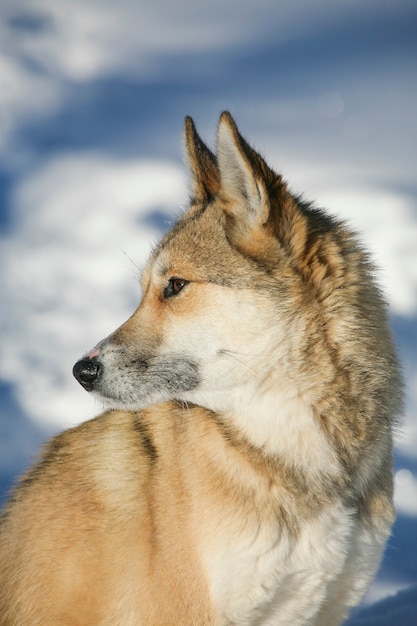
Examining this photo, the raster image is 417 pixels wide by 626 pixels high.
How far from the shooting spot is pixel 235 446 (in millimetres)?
4656

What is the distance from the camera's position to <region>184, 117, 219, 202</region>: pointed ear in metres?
5.49

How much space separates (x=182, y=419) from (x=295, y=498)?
86 centimetres

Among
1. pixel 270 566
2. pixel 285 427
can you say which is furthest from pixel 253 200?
pixel 270 566

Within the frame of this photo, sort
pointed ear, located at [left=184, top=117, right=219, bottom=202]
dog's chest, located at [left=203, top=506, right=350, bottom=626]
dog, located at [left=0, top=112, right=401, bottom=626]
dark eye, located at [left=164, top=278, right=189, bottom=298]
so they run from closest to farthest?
dog's chest, located at [left=203, top=506, right=350, bottom=626]
dog, located at [left=0, top=112, right=401, bottom=626]
dark eye, located at [left=164, top=278, right=189, bottom=298]
pointed ear, located at [left=184, top=117, right=219, bottom=202]

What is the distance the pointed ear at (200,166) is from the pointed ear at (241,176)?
2.14 feet

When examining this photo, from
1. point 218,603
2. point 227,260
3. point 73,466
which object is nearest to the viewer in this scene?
point 218,603

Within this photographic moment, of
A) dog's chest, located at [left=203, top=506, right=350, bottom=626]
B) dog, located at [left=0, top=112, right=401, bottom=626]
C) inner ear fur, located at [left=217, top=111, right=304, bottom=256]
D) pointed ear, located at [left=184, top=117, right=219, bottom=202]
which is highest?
pointed ear, located at [left=184, top=117, right=219, bottom=202]

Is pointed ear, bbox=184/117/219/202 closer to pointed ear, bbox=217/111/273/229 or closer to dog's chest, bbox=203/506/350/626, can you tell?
pointed ear, bbox=217/111/273/229

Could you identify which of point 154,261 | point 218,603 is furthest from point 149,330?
point 218,603

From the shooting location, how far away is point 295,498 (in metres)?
4.54

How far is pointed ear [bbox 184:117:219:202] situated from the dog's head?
45cm

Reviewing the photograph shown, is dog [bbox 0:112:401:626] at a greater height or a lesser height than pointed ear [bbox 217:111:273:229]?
lesser

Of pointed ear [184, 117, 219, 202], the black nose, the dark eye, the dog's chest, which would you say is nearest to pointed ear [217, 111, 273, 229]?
the dark eye

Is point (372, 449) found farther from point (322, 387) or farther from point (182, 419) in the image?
point (182, 419)
